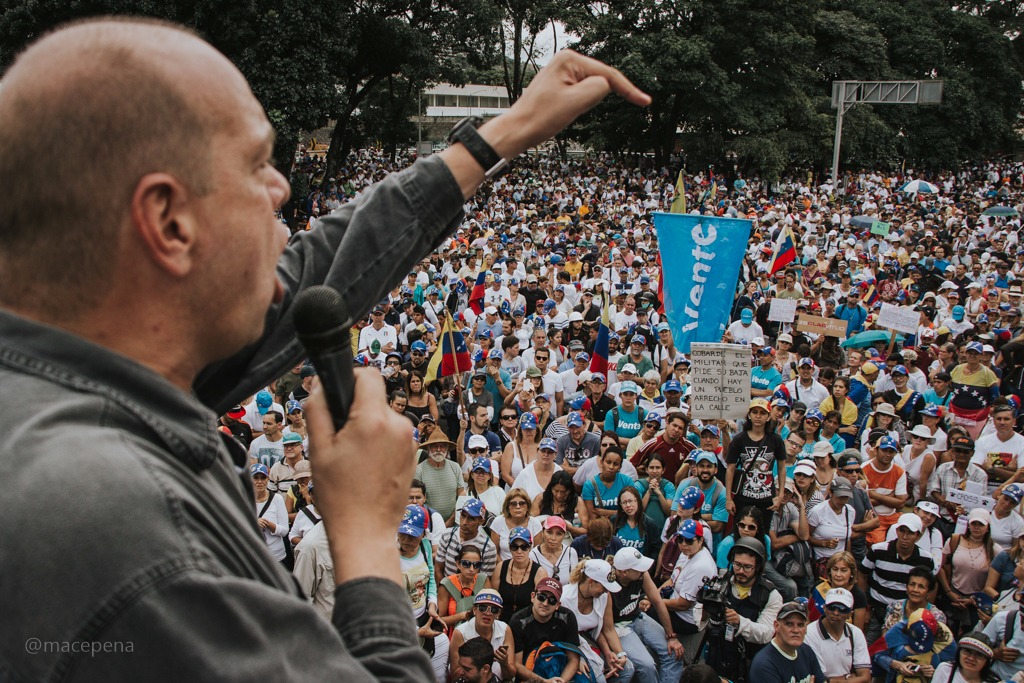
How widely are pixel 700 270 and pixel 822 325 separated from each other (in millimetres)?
3599

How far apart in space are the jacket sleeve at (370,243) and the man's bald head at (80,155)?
52 cm

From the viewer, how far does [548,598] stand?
609 cm

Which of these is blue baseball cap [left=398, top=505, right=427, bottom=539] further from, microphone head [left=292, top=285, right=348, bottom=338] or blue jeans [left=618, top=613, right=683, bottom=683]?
microphone head [left=292, top=285, right=348, bottom=338]

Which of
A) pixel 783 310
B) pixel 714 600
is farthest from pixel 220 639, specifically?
pixel 783 310

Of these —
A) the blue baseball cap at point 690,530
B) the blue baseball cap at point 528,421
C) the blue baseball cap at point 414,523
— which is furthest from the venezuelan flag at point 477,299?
the blue baseball cap at point 414,523

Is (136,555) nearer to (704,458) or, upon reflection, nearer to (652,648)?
(652,648)

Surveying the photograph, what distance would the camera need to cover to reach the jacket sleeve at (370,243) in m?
1.43

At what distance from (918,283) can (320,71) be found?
1613 cm

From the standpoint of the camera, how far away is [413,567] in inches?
252

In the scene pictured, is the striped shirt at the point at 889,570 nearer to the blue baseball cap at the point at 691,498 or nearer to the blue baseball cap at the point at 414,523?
the blue baseball cap at the point at 691,498

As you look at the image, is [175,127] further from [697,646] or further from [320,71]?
[320,71]

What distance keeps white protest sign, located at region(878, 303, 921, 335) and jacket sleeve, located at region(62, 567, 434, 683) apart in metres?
12.6

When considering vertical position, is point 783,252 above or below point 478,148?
below

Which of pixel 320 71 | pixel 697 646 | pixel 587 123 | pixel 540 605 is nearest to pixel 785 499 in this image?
pixel 697 646
